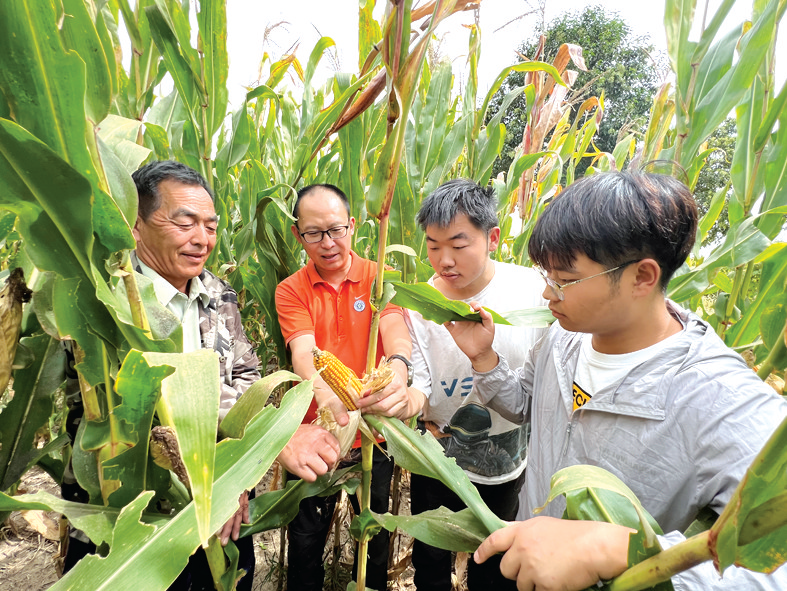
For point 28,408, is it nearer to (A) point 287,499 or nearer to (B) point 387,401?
(A) point 287,499

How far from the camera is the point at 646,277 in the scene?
833 mm

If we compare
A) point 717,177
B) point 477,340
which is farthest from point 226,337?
point 717,177

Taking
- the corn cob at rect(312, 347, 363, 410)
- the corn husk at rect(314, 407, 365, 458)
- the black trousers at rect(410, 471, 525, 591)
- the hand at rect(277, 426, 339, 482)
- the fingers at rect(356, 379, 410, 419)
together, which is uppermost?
the corn cob at rect(312, 347, 363, 410)

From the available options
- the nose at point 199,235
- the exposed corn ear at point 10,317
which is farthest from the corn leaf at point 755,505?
the nose at point 199,235

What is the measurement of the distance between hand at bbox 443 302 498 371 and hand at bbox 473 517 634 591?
0.52 meters

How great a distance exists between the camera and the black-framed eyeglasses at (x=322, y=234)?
1.60 m

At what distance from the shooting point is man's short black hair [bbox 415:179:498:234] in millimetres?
1363

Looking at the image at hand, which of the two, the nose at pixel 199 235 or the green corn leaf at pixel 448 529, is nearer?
the green corn leaf at pixel 448 529

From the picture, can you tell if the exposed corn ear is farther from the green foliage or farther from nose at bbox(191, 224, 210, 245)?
the green foliage

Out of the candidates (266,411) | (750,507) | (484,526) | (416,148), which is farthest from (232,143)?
(750,507)

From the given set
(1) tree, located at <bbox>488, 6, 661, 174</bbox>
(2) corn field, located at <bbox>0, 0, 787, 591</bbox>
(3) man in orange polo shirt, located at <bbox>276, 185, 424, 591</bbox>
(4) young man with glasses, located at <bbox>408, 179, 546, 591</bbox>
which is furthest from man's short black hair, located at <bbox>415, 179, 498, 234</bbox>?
(1) tree, located at <bbox>488, 6, 661, 174</bbox>

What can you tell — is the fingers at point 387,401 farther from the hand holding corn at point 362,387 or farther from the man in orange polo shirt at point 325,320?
the man in orange polo shirt at point 325,320

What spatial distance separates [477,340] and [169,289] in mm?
875

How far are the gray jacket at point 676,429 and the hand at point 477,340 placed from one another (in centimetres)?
16
